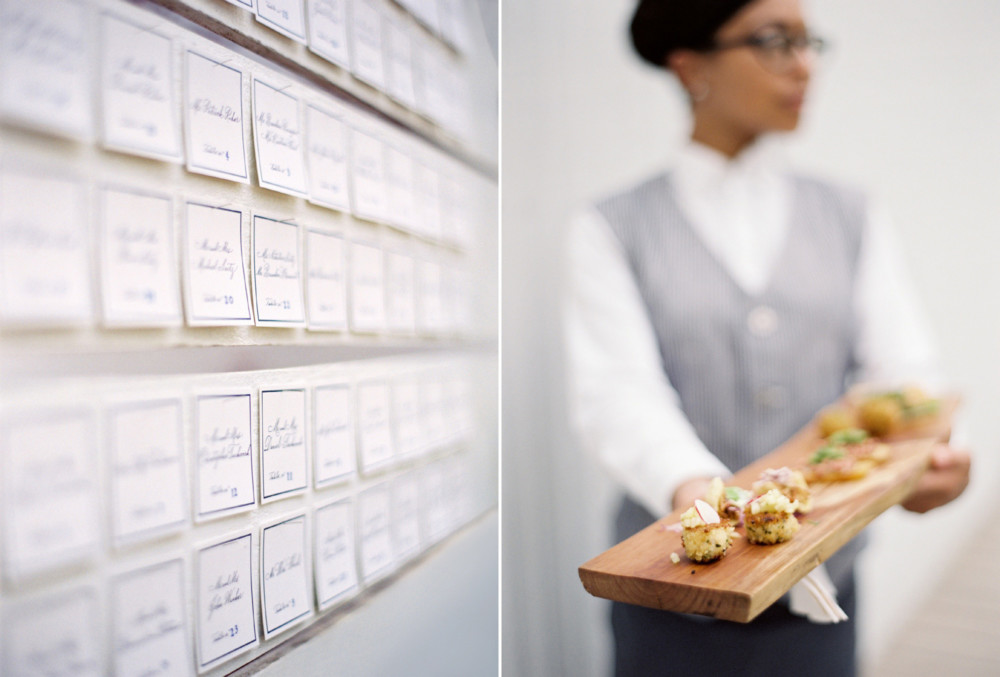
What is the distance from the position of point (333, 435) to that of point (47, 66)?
0.70 metres

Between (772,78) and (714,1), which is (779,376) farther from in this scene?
(714,1)

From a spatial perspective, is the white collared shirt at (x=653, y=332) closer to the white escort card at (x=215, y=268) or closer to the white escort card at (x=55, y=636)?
the white escort card at (x=215, y=268)

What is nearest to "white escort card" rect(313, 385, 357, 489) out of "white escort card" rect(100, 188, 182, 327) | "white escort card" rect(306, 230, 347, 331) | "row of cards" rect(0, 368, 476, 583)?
"row of cards" rect(0, 368, 476, 583)

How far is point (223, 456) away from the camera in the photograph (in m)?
1.04

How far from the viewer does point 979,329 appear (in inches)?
49.9

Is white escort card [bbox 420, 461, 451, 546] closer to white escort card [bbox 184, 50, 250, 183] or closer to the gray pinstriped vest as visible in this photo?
the gray pinstriped vest

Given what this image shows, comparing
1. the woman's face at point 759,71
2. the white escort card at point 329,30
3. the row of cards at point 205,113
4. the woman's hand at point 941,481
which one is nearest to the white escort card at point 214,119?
the row of cards at point 205,113

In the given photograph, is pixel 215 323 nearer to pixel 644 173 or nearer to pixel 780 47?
pixel 644 173

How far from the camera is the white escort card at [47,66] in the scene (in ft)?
2.54

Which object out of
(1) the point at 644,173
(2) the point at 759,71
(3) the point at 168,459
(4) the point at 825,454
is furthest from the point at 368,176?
(4) the point at 825,454

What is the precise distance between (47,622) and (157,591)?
14cm

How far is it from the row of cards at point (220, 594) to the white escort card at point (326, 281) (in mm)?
323

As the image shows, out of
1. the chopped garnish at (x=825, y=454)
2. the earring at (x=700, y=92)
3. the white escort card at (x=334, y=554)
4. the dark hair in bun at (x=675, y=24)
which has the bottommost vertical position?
the white escort card at (x=334, y=554)

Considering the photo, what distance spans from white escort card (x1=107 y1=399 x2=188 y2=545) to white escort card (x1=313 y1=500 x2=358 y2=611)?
12.4 inches
